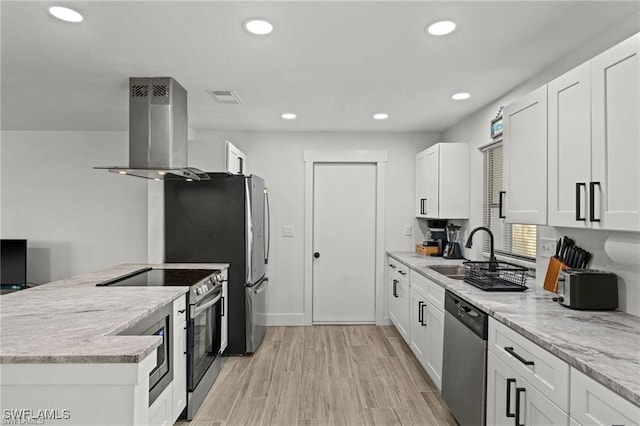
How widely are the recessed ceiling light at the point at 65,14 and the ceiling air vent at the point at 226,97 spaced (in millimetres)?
1308

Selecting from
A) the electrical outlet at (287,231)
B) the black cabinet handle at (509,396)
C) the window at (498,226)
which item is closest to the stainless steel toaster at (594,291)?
the black cabinet handle at (509,396)

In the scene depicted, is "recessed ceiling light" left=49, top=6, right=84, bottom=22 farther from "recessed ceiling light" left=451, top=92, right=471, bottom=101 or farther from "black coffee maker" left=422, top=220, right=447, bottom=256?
"black coffee maker" left=422, top=220, right=447, bottom=256

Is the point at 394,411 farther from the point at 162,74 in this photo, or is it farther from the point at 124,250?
the point at 124,250

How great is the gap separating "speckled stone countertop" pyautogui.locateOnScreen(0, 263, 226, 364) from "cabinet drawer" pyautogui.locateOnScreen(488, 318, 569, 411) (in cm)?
149

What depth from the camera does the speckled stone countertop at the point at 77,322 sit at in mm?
1340

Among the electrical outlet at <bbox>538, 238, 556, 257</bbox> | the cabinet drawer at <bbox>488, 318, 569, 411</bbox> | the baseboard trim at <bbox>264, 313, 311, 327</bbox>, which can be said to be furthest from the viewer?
the baseboard trim at <bbox>264, 313, 311, 327</bbox>

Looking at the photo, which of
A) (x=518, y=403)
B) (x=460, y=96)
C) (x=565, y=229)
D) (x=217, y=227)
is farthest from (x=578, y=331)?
(x=217, y=227)

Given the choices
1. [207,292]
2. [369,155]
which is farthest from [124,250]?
[369,155]

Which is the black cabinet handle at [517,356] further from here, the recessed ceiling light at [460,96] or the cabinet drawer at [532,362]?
the recessed ceiling light at [460,96]

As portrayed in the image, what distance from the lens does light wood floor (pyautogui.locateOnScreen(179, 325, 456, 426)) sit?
274 cm

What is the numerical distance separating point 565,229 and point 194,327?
2.52m

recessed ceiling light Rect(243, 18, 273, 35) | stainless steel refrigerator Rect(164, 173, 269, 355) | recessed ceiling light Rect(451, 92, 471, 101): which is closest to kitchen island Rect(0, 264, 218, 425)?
recessed ceiling light Rect(243, 18, 273, 35)

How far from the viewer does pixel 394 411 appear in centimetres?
282

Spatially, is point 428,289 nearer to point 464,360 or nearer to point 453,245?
point 464,360
